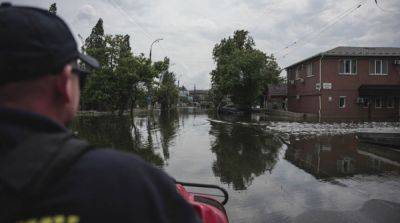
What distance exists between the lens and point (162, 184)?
1351 mm

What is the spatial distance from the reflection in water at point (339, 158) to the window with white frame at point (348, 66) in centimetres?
2356

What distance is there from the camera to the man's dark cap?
1.30 meters

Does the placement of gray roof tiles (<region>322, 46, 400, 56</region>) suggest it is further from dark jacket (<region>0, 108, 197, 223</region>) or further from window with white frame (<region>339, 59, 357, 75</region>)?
dark jacket (<region>0, 108, 197, 223</region>)

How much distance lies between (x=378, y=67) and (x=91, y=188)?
1608 inches

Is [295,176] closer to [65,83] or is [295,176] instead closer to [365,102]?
[65,83]

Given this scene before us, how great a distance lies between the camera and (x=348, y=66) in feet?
124

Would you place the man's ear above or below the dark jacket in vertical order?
above

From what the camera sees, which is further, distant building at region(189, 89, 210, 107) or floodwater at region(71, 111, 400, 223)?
distant building at region(189, 89, 210, 107)

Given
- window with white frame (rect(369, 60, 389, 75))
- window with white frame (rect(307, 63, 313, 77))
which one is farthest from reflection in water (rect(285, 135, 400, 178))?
window with white frame (rect(307, 63, 313, 77))

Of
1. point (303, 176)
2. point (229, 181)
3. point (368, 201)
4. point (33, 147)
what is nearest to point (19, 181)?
point (33, 147)

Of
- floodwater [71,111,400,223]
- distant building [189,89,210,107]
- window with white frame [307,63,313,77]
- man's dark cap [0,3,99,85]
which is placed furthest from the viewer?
Result: distant building [189,89,210,107]

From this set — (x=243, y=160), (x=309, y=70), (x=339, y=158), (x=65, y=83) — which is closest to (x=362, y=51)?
(x=309, y=70)

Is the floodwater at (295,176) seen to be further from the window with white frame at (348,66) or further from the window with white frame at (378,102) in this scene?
the window with white frame at (378,102)

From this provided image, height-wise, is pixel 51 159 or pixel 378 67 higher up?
pixel 378 67
